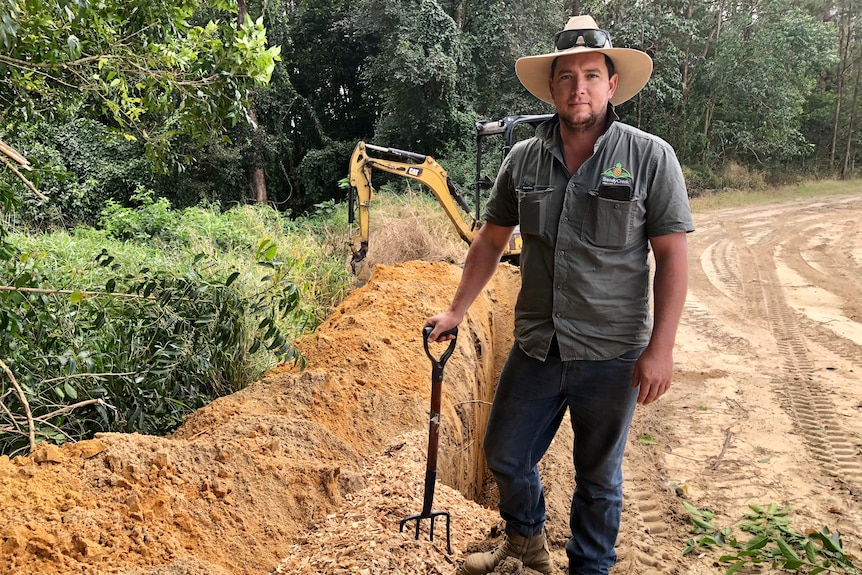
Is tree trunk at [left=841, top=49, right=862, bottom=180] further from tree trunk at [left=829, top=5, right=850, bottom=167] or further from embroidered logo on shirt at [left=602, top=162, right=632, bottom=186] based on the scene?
embroidered logo on shirt at [left=602, top=162, right=632, bottom=186]

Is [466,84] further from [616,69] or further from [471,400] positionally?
[616,69]

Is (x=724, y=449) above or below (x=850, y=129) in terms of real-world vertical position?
below

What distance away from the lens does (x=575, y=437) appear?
252cm

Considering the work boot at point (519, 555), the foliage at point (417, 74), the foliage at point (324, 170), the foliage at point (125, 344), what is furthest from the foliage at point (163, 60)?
the foliage at point (324, 170)

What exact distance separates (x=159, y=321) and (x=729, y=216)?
15688 mm

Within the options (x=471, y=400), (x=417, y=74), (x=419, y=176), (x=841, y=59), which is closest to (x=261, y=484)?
(x=471, y=400)

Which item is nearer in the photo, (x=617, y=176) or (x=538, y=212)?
(x=617, y=176)

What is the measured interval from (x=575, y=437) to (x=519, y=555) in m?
0.63

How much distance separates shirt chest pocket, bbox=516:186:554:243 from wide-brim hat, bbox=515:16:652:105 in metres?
0.47

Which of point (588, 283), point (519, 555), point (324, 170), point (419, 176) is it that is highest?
point (419, 176)

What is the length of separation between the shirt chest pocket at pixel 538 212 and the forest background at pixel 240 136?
124 centimetres

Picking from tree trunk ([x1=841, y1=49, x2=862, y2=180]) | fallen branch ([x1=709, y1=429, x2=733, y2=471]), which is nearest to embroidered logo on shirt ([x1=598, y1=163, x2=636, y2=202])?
fallen branch ([x1=709, y1=429, x2=733, y2=471])

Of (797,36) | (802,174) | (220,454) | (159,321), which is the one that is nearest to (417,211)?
(159,321)

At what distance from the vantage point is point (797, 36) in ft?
61.5
